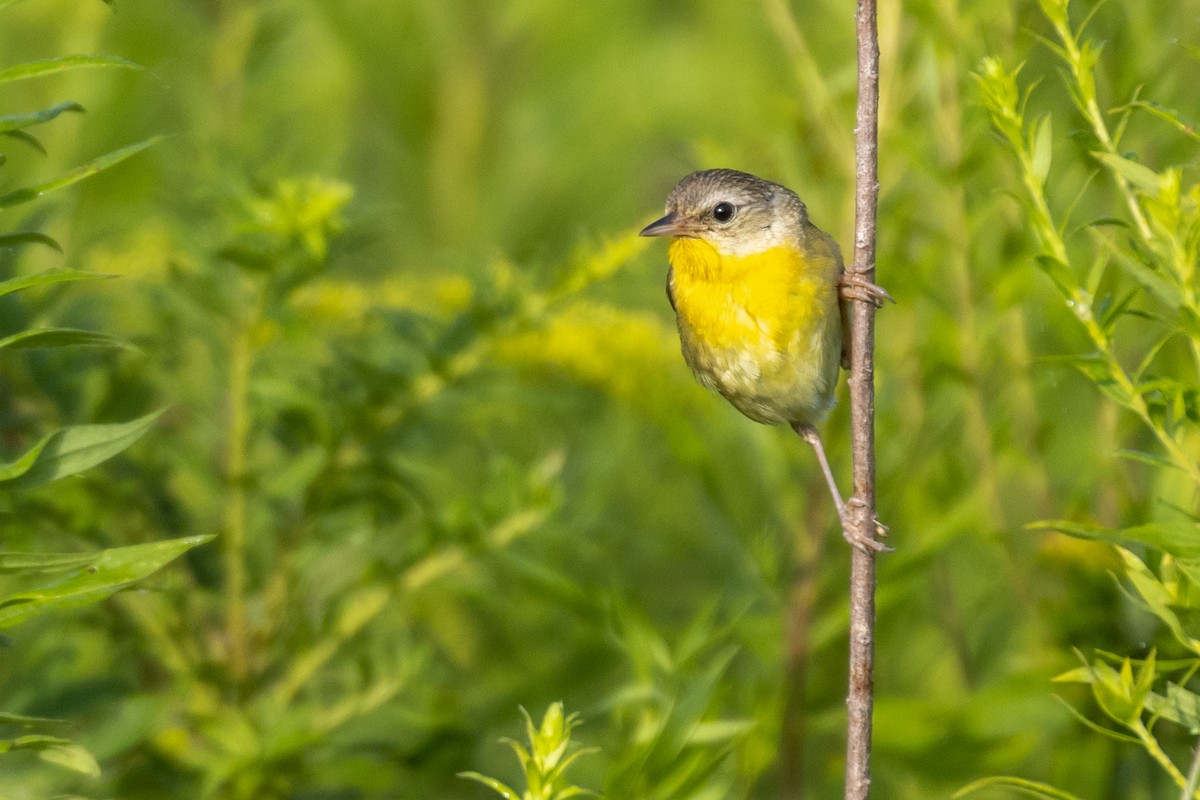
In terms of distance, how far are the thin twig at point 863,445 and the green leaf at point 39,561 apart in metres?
0.57

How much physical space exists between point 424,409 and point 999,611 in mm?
1109

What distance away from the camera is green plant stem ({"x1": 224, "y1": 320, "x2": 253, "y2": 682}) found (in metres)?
1.71

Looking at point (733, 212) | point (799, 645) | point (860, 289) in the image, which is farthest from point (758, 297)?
point (799, 645)

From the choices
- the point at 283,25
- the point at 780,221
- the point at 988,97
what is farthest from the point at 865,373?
the point at 283,25

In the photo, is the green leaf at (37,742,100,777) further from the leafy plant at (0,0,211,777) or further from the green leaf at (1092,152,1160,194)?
the green leaf at (1092,152,1160,194)

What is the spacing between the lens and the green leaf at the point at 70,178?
3.07 feet

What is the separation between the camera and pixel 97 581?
976 mm

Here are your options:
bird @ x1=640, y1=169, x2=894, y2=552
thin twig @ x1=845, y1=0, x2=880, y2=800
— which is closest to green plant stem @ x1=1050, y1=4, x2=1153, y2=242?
thin twig @ x1=845, y1=0, x2=880, y2=800

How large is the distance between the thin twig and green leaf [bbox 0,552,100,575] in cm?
57

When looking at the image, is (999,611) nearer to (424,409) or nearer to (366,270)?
(424,409)

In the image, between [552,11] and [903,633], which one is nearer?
[903,633]

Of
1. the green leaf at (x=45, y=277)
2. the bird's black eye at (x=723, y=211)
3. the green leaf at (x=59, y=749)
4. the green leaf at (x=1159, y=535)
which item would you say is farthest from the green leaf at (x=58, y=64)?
the bird's black eye at (x=723, y=211)

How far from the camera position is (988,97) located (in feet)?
3.46

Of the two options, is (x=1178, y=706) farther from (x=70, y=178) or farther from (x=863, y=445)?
(x=70, y=178)
